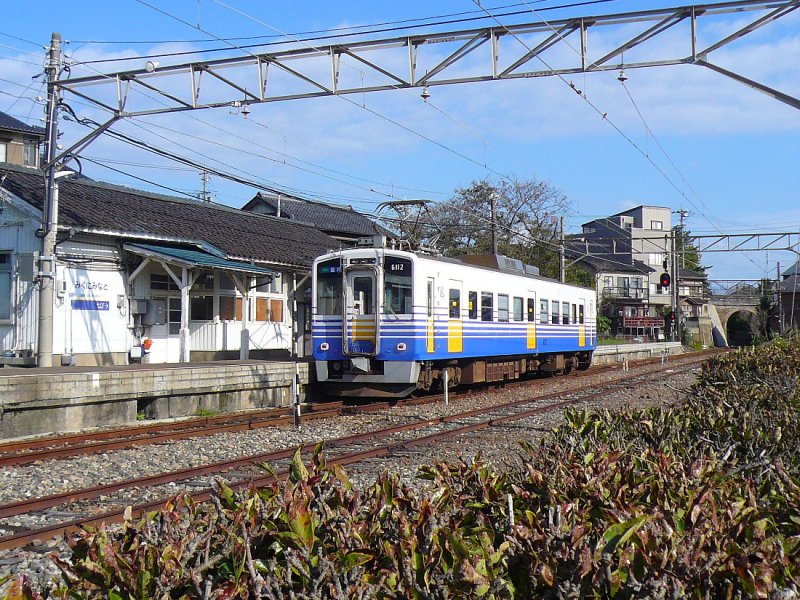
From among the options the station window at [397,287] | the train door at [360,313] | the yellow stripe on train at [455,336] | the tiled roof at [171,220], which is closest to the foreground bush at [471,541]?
the station window at [397,287]

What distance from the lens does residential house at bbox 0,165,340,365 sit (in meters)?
17.5

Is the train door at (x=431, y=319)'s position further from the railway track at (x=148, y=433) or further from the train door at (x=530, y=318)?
the train door at (x=530, y=318)

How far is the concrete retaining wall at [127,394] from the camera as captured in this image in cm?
1212

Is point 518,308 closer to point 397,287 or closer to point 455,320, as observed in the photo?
point 455,320

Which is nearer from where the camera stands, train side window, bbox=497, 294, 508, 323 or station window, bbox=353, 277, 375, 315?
station window, bbox=353, 277, 375, 315

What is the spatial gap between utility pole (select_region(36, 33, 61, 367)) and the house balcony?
4852 cm

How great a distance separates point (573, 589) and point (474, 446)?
8381 mm

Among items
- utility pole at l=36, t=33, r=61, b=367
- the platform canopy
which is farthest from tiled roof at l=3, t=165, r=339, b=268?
utility pole at l=36, t=33, r=61, b=367

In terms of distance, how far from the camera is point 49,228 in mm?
15172

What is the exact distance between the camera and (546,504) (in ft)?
10.2

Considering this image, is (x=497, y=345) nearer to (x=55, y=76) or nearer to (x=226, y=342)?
(x=226, y=342)

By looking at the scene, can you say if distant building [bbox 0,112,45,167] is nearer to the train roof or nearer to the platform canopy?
the platform canopy

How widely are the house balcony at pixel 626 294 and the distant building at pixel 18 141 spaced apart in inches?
1496

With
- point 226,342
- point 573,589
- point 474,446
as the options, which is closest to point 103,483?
point 474,446
